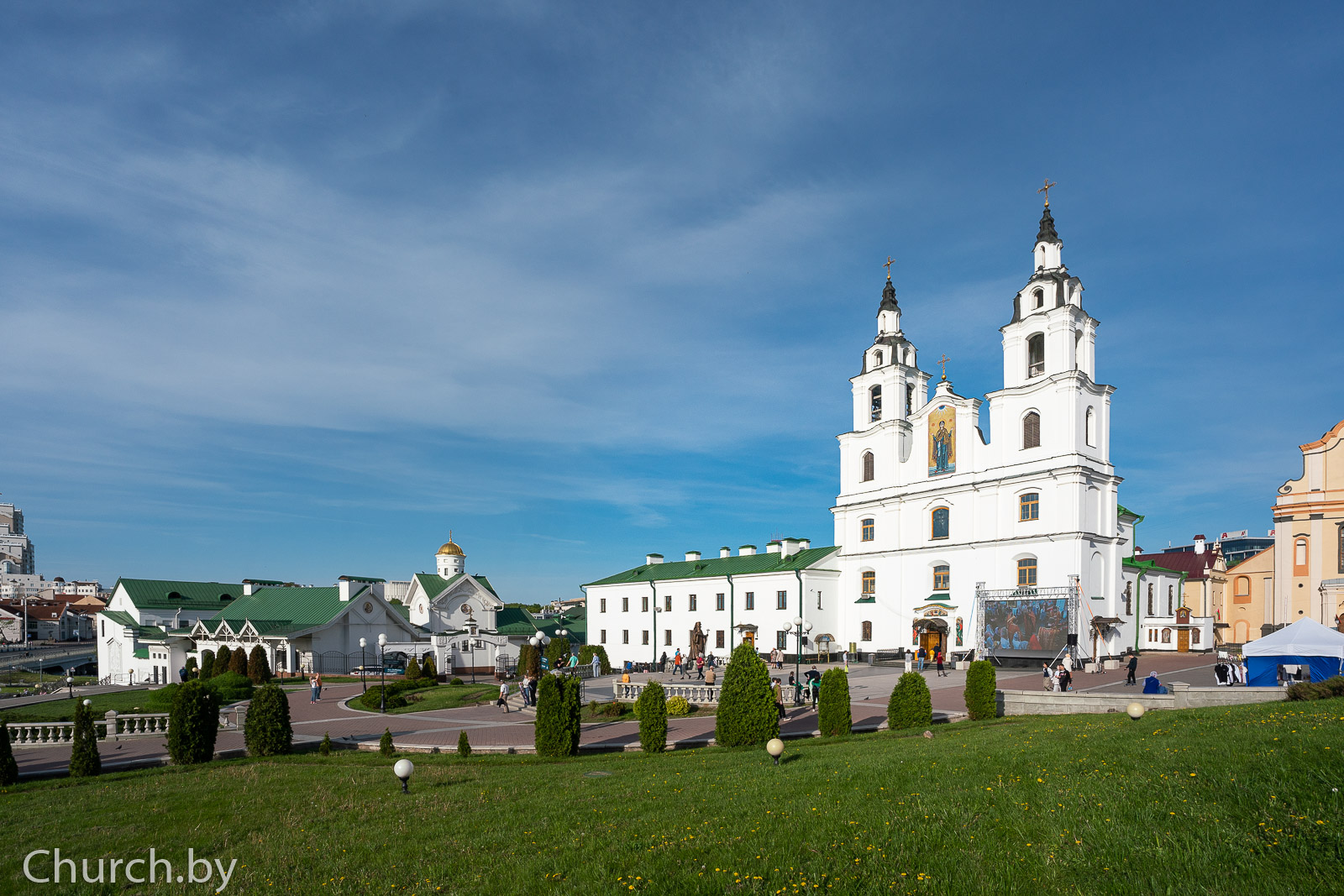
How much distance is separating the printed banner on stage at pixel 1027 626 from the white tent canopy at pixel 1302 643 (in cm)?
1785

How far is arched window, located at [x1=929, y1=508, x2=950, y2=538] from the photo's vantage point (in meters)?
50.6

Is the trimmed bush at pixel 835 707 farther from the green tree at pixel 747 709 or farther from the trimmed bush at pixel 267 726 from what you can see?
the trimmed bush at pixel 267 726

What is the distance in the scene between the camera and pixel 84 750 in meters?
16.0

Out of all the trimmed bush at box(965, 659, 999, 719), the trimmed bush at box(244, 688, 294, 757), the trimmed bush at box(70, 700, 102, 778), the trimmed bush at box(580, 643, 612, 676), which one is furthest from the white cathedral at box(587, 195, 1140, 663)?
the trimmed bush at box(70, 700, 102, 778)

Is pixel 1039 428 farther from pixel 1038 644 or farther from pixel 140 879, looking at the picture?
pixel 140 879

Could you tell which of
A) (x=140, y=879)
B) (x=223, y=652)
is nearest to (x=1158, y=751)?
(x=140, y=879)

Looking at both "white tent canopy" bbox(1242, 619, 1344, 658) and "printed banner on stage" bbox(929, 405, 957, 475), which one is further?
"printed banner on stage" bbox(929, 405, 957, 475)

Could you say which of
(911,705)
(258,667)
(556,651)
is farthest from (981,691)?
(258,667)

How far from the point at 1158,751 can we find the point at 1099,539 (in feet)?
125

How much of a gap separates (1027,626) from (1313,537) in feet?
54.4

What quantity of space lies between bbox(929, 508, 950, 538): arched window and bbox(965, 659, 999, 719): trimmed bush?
2918 centimetres

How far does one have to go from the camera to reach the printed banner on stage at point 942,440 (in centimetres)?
5097

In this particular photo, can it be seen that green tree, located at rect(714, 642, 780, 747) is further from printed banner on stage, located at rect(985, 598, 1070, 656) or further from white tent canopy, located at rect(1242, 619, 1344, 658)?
printed banner on stage, located at rect(985, 598, 1070, 656)

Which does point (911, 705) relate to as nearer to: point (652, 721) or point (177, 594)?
point (652, 721)
